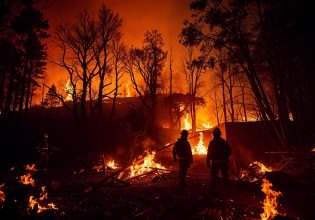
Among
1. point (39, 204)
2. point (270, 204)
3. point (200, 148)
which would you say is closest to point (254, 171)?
point (200, 148)

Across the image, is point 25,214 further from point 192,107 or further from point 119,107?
point 119,107

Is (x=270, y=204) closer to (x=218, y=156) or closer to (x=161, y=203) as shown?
(x=218, y=156)

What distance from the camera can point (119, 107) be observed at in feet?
159

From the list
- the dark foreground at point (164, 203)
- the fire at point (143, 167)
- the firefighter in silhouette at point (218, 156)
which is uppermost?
the firefighter in silhouette at point (218, 156)

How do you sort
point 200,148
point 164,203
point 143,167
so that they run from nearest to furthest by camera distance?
point 164,203 < point 143,167 < point 200,148

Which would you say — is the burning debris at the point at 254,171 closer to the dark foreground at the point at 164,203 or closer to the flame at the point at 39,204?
the dark foreground at the point at 164,203

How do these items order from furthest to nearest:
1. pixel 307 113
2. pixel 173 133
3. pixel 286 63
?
pixel 173 133, pixel 307 113, pixel 286 63

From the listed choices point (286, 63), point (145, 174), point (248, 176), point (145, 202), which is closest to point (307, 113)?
point (286, 63)

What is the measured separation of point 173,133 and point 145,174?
20991 millimetres

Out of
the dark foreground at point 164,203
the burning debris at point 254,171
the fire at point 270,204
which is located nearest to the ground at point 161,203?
the dark foreground at point 164,203

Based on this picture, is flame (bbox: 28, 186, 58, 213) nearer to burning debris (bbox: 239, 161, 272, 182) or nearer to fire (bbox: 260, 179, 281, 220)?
fire (bbox: 260, 179, 281, 220)

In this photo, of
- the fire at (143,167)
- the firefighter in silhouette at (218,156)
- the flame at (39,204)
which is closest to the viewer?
the flame at (39,204)

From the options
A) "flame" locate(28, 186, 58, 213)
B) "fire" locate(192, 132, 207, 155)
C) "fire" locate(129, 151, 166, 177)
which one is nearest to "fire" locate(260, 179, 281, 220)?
"flame" locate(28, 186, 58, 213)

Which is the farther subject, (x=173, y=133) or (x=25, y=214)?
(x=173, y=133)
